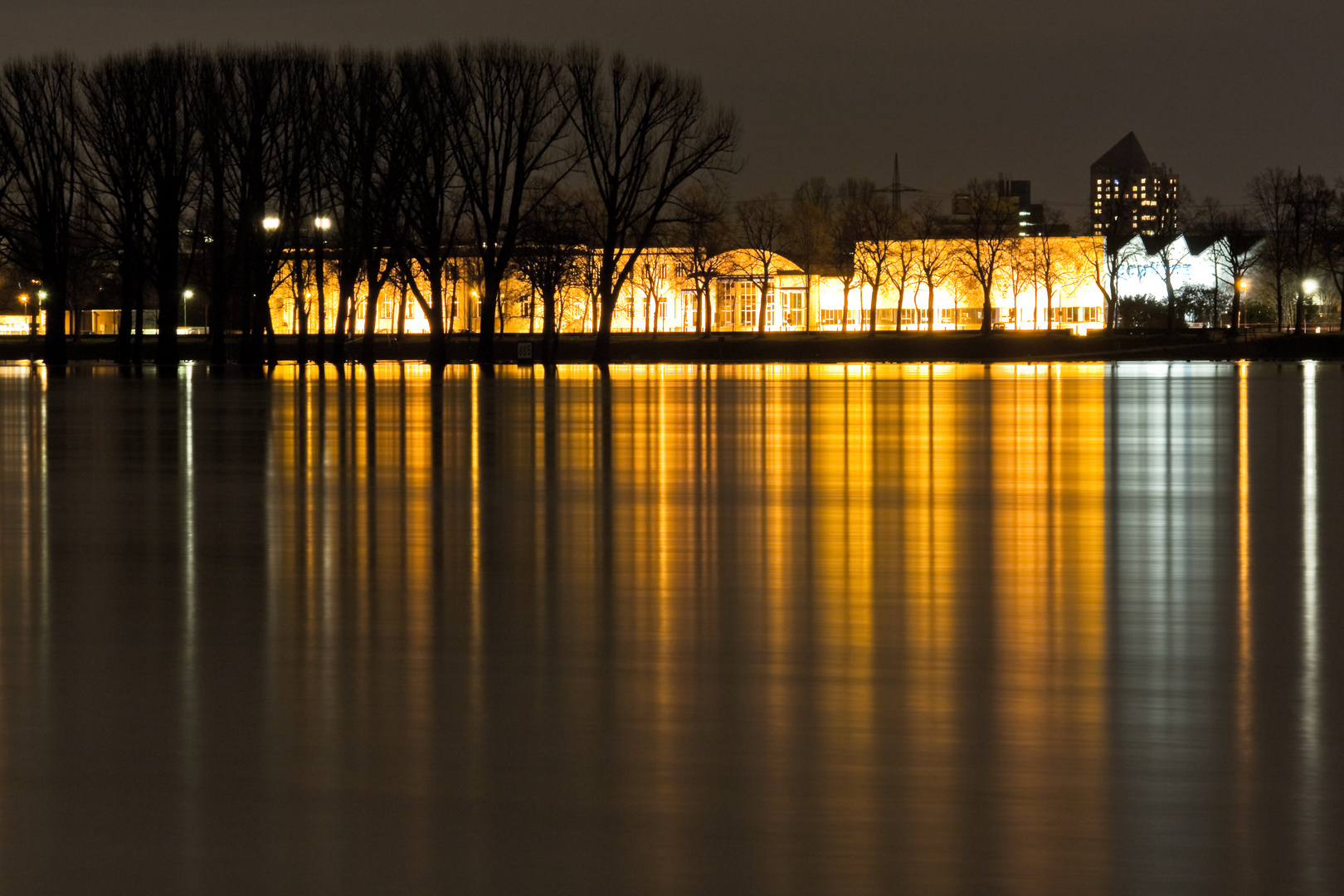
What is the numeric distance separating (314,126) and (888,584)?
167 ft

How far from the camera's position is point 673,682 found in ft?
19.4

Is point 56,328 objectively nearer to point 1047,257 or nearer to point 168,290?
point 168,290

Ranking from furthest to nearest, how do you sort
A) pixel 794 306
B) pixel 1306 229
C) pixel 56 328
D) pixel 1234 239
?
pixel 794 306
pixel 1234 239
pixel 1306 229
pixel 56 328

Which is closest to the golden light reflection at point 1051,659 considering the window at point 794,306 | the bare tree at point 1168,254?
the bare tree at point 1168,254

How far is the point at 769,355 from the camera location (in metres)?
74.1

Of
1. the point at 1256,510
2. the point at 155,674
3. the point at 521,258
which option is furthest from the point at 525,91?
the point at 155,674

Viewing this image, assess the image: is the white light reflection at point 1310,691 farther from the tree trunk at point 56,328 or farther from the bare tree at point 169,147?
the tree trunk at point 56,328

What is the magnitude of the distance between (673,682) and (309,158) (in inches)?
2076

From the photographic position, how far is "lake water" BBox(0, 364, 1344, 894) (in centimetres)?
401

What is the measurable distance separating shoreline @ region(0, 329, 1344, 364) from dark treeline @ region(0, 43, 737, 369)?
1039cm

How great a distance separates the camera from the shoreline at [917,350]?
Answer: 66500 millimetres

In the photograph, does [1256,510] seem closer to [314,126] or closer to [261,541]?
[261,541]

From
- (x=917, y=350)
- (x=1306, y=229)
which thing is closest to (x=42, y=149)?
(x=917, y=350)

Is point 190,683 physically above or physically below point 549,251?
below
